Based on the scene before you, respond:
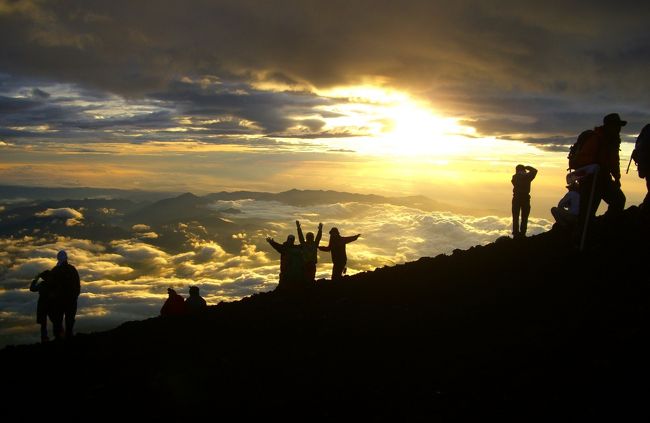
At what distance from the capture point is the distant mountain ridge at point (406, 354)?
5.91m

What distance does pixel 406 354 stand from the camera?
25.3 ft

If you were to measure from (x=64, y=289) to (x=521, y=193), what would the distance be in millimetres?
17085

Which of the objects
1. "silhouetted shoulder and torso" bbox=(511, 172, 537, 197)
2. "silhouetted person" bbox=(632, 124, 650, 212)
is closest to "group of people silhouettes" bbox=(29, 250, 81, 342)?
"silhouetted person" bbox=(632, 124, 650, 212)

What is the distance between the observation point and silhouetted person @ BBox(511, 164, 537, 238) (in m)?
19.4

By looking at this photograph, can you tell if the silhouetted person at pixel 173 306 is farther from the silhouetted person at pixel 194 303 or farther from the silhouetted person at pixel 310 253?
the silhouetted person at pixel 310 253

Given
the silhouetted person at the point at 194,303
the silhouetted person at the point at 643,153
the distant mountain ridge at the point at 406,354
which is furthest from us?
the silhouetted person at the point at 194,303

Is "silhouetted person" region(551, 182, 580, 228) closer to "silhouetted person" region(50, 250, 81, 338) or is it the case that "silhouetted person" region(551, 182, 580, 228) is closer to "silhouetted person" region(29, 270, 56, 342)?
"silhouetted person" region(50, 250, 81, 338)

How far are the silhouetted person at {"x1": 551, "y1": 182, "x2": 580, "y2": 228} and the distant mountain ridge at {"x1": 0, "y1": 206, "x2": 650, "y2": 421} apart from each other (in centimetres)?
108

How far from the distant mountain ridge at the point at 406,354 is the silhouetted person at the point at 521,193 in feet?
20.7

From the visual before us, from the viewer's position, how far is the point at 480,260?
14.5 meters

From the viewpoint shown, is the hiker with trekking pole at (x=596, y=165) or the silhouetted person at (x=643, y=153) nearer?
the hiker with trekking pole at (x=596, y=165)

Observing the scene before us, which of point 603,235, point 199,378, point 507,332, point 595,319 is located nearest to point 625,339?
point 595,319

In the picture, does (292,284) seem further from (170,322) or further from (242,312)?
(170,322)

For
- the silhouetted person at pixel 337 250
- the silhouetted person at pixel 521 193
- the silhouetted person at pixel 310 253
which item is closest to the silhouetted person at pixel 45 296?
the silhouetted person at pixel 310 253
